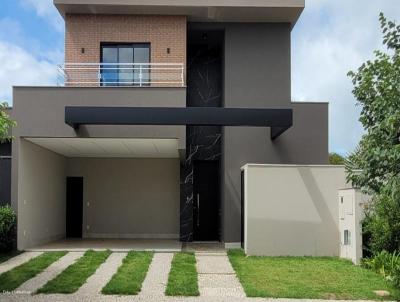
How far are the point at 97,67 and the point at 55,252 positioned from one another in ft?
20.7

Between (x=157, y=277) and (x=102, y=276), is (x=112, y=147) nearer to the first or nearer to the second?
(x=102, y=276)

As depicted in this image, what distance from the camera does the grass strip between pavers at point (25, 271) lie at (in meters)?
11.5

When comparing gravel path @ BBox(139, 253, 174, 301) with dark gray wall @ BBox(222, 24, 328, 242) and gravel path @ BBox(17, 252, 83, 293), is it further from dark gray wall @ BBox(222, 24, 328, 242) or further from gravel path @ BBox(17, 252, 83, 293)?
dark gray wall @ BBox(222, 24, 328, 242)

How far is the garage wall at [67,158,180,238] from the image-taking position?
21.8 metres

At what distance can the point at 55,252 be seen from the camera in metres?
16.1

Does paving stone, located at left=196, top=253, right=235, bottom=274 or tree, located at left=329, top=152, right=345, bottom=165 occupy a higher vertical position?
tree, located at left=329, top=152, right=345, bottom=165

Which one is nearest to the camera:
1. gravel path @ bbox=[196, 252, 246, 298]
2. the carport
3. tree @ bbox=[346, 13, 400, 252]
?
tree @ bbox=[346, 13, 400, 252]

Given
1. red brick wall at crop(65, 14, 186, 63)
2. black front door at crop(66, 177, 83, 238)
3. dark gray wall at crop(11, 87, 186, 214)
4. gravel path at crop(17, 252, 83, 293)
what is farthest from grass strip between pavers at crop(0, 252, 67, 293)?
red brick wall at crop(65, 14, 186, 63)

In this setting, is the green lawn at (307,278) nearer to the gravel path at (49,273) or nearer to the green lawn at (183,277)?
the green lawn at (183,277)

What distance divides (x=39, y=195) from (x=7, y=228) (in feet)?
8.78

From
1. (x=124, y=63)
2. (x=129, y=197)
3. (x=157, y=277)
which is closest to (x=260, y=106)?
(x=124, y=63)

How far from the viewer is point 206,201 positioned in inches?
820

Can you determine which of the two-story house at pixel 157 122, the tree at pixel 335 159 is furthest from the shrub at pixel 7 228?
the tree at pixel 335 159

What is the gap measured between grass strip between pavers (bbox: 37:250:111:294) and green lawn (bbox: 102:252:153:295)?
593 millimetres
